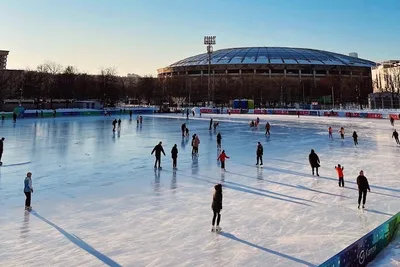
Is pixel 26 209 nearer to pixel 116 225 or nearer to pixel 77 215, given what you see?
pixel 77 215

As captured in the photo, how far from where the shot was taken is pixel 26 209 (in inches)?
343

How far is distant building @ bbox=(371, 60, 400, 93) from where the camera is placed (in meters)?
67.9

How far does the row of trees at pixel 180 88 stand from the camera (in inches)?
2825

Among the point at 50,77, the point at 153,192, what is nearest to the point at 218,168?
the point at 153,192

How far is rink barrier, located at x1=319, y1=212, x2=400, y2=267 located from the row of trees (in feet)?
219

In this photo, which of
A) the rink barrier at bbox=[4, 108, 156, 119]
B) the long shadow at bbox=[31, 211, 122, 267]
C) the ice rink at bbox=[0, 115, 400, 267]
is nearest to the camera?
the long shadow at bbox=[31, 211, 122, 267]

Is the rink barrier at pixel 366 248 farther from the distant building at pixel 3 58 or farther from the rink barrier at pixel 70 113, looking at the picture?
the distant building at pixel 3 58

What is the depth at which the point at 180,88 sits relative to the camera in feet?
287

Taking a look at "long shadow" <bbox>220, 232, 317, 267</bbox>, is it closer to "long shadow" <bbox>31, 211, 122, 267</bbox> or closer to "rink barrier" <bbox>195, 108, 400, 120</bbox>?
"long shadow" <bbox>31, 211, 122, 267</bbox>

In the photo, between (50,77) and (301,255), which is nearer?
(301,255)

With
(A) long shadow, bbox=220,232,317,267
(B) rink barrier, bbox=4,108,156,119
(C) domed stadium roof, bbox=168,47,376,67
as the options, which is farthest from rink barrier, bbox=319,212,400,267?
(C) domed stadium roof, bbox=168,47,376,67

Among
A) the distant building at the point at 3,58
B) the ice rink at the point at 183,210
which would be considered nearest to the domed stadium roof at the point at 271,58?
the distant building at the point at 3,58

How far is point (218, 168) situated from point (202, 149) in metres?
5.31

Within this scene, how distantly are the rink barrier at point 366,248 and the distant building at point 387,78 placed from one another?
6460 cm
